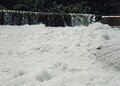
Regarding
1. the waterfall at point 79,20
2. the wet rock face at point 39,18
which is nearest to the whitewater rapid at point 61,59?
the wet rock face at point 39,18

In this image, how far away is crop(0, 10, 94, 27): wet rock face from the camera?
14000 mm

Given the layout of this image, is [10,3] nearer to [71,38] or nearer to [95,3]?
[95,3]

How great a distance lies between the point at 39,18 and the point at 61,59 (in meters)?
10.1

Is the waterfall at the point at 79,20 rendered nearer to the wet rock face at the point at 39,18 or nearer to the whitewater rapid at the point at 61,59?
the wet rock face at the point at 39,18

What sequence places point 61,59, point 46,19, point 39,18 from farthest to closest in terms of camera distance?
point 46,19 < point 39,18 < point 61,59

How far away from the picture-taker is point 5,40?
5.77m

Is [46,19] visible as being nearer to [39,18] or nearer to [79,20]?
[39,18]

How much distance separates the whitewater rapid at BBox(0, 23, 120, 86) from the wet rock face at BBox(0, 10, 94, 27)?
8238mm

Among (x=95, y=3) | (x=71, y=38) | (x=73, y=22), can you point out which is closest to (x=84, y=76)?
(x=71, y=38)

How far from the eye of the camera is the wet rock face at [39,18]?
551 inches

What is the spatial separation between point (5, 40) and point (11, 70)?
1.82 metres

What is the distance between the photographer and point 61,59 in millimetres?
4492

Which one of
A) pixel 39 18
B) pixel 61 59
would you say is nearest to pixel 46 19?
pixel 39 18

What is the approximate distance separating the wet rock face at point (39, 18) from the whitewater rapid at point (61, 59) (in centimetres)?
824
